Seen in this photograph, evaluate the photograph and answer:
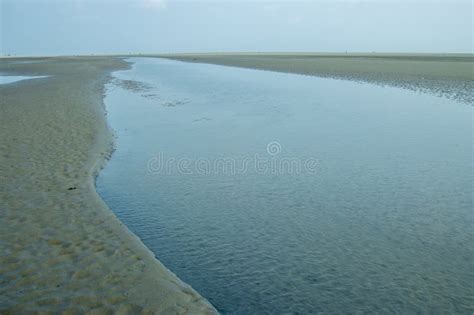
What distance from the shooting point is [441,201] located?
31.4 feet

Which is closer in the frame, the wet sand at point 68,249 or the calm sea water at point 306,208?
the wet sand at point 68,249

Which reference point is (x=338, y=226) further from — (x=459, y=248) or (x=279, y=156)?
(x=279, y=156)

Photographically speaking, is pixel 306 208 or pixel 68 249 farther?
pixel 306 208

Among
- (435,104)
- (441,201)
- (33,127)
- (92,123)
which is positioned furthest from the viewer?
(435,104)

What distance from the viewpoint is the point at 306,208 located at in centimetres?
929

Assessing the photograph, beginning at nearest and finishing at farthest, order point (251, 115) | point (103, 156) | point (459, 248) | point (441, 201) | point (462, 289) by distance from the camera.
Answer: point (462, 289) < point (459, 248) < point (441, 201) < point (103, 156) < point (251, 115)

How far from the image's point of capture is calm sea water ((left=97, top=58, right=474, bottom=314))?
629cm

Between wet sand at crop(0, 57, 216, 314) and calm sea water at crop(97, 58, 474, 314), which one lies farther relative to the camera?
calm sea water at crop(97, 58, 474, 314)

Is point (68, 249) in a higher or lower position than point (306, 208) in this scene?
higher

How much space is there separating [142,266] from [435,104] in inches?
867

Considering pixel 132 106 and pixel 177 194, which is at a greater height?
pixel 132 106

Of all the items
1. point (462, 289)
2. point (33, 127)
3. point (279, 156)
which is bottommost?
point (462, 289)

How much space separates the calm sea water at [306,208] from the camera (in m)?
6.29

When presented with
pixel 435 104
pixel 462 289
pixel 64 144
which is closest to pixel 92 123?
pixel 64 144
